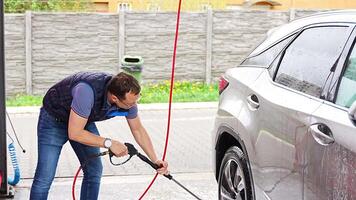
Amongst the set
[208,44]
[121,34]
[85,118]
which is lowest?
[208,44]

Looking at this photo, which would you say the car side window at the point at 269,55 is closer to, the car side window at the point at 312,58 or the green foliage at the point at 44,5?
the car side window at the point at 312,58

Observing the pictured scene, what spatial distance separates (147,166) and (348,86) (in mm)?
4257

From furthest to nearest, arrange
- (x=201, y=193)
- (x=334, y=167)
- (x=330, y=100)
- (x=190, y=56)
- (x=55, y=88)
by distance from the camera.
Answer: (x=190, y=56), (x=201, y=193), (x=55, y=88), (x=330, y=100), (x=334, y=167)

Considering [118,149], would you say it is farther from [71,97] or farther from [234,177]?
[234,177]

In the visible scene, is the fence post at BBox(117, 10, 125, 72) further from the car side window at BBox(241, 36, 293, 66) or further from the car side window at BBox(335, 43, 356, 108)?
the car side window at BBox(335, 43, 356, 108)

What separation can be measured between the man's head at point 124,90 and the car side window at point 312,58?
0.91 metres

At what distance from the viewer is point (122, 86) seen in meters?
3.83

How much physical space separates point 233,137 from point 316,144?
1.44m

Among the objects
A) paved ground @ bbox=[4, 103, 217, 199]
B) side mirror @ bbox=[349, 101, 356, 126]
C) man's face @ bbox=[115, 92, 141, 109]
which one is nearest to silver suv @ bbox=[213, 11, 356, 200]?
side mirror @ bbox=[349, 101, 356, 126]

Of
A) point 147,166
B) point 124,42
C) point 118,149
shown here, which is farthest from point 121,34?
point 118,149

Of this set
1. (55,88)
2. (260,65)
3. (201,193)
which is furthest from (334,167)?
(201,193)

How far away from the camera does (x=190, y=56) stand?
48.4 feet

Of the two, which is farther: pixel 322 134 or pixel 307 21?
pixel 307 21

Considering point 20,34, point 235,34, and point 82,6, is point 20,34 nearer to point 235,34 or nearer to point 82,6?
point 82,6
